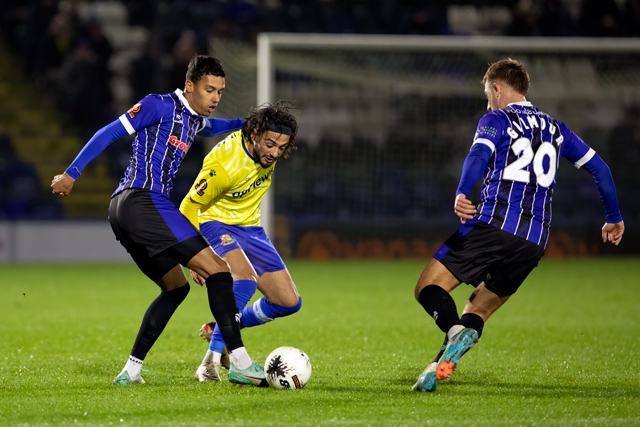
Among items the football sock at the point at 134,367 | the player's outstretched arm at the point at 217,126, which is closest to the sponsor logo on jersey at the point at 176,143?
the player's outstretched arm at the point at 217,126

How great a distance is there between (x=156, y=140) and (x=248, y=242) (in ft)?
3.32

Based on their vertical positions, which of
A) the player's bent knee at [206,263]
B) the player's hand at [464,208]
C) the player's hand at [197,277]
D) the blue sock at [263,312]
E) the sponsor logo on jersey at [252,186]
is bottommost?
the blue sock at [263,312]

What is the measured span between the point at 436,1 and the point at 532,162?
15.4 meters

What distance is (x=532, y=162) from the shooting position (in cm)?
550

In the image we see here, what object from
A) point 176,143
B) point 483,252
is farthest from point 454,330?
point 176,143

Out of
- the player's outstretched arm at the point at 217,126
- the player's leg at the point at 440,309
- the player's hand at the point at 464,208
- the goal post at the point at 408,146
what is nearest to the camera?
the player's hand at the point at 464,208

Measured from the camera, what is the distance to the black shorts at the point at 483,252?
5445 mm

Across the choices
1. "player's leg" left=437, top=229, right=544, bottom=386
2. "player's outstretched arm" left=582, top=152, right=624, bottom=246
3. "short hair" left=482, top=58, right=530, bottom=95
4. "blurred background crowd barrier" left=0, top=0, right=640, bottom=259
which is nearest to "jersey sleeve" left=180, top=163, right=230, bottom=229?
"player's leg" left=437, top=229, right=544, bottom=386

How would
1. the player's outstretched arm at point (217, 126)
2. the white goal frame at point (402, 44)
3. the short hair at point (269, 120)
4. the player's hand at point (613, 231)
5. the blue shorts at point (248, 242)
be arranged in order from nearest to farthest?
the short hair at point (269, 120) < the player's hand at point (613, 231) < the player's outstretched arm at point (217, 126) < the blue shorts at point (248, 242) < the white goal frame at point (402, 44)

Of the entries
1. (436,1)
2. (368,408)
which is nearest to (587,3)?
(436,1)

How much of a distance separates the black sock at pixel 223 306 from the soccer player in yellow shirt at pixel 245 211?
1.04 feet

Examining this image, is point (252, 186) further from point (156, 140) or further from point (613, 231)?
point (613, 231)

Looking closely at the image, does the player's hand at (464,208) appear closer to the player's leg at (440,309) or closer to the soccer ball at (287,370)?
the player's leg at (440,309)

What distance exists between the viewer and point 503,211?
5.48 meters
